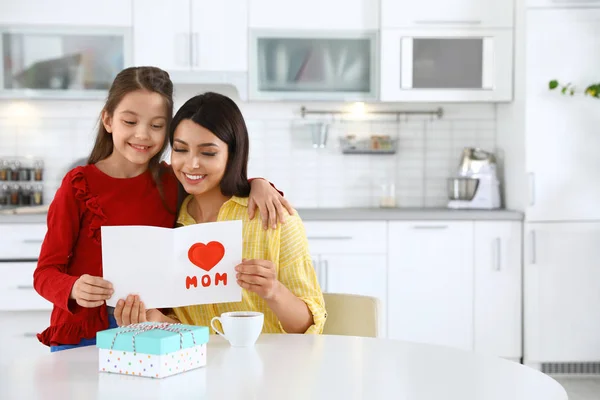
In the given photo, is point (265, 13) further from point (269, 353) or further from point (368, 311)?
point (269, 353)

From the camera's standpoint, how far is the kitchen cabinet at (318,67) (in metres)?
4.25

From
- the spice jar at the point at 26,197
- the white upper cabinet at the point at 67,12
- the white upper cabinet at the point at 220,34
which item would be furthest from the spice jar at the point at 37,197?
the white upper cabinet at the point at 220,34

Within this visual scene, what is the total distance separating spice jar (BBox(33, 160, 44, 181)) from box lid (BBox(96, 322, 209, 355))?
3.24m

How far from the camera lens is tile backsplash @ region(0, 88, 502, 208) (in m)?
4.47

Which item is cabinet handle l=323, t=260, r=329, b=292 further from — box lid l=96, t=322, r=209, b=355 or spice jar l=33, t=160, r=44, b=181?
box lid l=96, t=322, r=209, b=355

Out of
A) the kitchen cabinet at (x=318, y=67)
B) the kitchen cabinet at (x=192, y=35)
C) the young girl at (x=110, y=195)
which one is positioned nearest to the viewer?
the young girl at (x=110, y=195)

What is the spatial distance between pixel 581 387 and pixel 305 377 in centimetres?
308

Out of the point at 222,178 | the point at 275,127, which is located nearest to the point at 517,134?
the point at 275,127

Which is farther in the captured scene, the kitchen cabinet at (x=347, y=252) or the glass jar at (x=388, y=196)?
the glass jar at (x=388, y=196)

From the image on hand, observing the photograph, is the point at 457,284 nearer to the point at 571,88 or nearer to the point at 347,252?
the point at 347,252

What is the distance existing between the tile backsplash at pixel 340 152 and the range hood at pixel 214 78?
298mm

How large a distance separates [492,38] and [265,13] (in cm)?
116

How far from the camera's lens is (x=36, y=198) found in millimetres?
4379

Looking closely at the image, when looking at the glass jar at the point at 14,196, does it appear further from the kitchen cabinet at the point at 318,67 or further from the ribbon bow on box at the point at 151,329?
the ribbon bow on box at the point at 151,329
